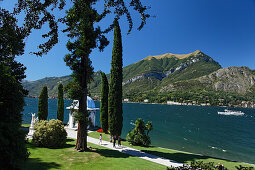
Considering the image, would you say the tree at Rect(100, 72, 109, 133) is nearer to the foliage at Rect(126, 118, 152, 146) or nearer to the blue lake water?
the foliage at Rect(126, 118, 152, 146)

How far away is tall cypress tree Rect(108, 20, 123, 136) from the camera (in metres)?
17.7

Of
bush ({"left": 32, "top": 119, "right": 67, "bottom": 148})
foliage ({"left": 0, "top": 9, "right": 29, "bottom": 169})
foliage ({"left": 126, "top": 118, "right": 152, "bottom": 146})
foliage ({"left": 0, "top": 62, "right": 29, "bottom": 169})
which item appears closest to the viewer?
foliage ({"left": 0, "top": 9, "right": 29, "bottom": 169})

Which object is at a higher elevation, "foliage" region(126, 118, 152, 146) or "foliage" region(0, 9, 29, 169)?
"foliage" region(0, 9, 29, 169)

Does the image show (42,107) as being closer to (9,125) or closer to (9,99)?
(9,99)

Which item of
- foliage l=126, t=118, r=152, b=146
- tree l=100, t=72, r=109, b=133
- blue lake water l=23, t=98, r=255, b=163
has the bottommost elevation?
blue lake water l=23, t=98, r=255, b=163

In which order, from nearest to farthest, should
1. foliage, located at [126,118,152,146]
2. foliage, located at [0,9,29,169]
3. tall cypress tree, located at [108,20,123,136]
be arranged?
foliage, located at [0,9,29,169] < tall cypress tree, located at [108,20,123,136] < foliage, located at [126,118,152,146]

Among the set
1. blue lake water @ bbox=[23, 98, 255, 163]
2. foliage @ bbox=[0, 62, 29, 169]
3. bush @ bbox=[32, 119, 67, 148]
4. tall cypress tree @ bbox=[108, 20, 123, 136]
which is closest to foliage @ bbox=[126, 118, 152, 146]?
tall cypress tree @ bbox=[108, 20, 123, 136]

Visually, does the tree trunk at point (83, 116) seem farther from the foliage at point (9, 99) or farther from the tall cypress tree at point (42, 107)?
the tall cypress tree at point (42, 107)

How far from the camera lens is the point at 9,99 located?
4.13 metres

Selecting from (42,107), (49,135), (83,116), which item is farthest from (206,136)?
(42,107)

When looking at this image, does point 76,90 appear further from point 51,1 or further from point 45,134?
point 51,1

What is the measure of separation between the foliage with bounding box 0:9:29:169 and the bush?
34.2 ft

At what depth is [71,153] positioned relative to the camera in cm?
1159

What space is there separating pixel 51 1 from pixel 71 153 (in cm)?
1156
